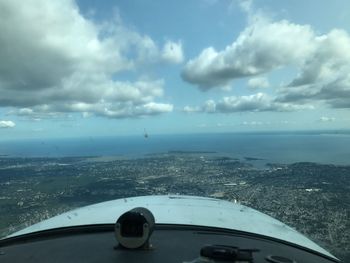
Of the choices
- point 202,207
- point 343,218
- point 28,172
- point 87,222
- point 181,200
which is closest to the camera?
point 87,222

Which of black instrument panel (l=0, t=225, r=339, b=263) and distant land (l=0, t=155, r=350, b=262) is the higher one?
black instrument panel (l=0, t=225, r=339, b=263)

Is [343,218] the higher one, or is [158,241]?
[158,241]

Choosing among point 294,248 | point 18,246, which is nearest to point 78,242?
point 18,246

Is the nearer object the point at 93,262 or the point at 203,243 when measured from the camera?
the point at 93,262

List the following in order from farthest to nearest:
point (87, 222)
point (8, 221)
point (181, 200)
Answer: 1. point (8, 221)
2. point (181, 200)
3. point (87, 222)

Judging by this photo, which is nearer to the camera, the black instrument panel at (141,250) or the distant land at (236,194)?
the black instrument panel at (141,250)

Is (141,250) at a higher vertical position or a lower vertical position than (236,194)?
higher

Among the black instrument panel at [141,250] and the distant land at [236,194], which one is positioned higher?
the black instrument panel at [141,250]

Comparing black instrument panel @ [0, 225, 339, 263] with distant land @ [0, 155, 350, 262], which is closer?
black instrument panel @ [0, 225, 339, 263]

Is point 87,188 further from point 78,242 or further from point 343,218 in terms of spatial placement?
point 78,242

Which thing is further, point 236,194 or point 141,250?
point 236,194
